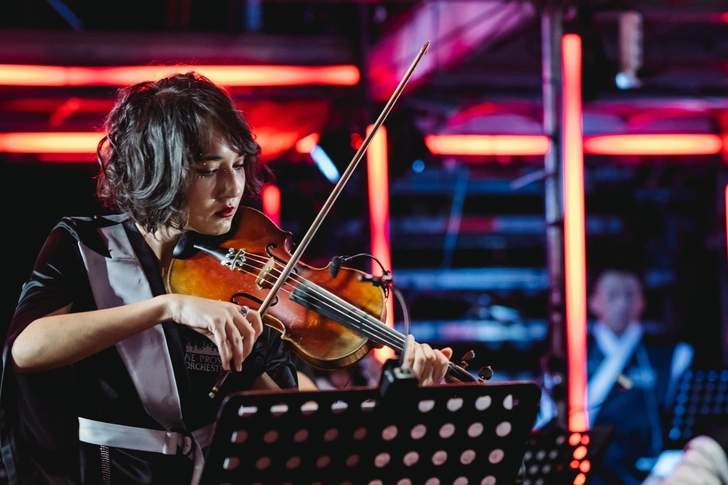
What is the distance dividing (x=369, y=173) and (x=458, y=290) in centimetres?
340

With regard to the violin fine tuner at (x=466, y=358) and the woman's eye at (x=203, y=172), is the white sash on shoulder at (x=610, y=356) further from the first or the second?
the woman's eye at (x=203, y=172)

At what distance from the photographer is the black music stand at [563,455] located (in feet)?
8.10

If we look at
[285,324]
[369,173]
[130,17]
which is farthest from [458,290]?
[285,324]

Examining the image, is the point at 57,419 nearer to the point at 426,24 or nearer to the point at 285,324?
the point at 285,324

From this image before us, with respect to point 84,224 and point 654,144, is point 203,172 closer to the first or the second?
point 84,224

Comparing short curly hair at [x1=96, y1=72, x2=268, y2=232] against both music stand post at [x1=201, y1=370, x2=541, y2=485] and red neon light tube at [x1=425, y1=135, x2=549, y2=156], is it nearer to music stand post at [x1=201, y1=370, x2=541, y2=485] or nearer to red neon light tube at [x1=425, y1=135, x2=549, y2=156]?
music stand post at [x1=201, y1=370, x2=541, y2=485]

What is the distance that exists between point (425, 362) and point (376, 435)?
0.81 feet

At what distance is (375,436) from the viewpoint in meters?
1.35

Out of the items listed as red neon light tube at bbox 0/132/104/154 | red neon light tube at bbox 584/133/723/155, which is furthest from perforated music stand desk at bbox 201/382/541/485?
red neon light tube at bbox 584/133/723/155

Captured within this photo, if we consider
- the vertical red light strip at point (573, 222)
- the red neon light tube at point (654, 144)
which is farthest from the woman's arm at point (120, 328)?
the red neon light tube at point (654, 144)

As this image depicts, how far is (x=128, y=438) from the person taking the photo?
5.00 ft

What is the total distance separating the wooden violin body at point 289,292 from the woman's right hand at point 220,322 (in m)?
0.25

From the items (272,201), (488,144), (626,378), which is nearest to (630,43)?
(626,378)

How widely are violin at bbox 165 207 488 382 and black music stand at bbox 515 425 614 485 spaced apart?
955mm
